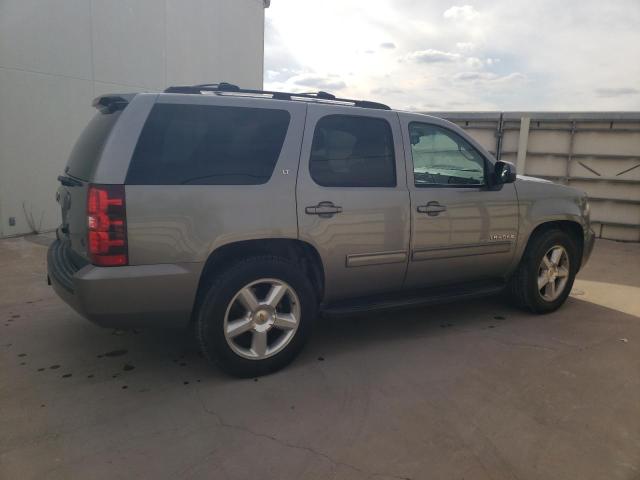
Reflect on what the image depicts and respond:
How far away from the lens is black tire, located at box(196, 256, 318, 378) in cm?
315

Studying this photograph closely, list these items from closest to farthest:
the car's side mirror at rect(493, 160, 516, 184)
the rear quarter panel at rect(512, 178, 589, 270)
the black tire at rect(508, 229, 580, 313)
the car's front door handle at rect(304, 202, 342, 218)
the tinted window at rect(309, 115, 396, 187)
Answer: the car's front door handle at rect(304, 202, 342, 218)
the tinted window at rect(309, 115, 396, 187)
the car's side mirror at rect(493, 160, 516, 184)
the rear quarter panel at rect(512, 178, 589, 270)
the black tire at rect(508, 229, 580, 313)

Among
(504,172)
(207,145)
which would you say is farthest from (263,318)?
(504,172)

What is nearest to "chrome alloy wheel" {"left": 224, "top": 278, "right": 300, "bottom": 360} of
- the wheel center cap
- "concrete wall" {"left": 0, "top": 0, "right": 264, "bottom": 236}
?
the wheel center cap

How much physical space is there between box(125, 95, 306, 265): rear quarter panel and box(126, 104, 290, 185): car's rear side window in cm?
4

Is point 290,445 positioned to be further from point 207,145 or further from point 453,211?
point 453,211

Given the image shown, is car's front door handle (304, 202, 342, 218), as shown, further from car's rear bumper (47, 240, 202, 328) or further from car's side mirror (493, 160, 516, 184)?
car's side mirror (493, 160, 516, 184)

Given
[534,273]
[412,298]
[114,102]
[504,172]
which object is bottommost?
[412,298]

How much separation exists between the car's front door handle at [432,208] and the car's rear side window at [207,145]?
1.24 m

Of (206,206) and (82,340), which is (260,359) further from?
(82,340)

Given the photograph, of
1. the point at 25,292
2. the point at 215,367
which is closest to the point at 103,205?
the point at 215,367

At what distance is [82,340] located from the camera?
390 centimetres

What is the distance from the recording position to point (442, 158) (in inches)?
170

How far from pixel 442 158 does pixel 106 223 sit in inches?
109

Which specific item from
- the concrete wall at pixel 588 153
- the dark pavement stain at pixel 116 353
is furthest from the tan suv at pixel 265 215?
the concrete wall at pixel 588 153
